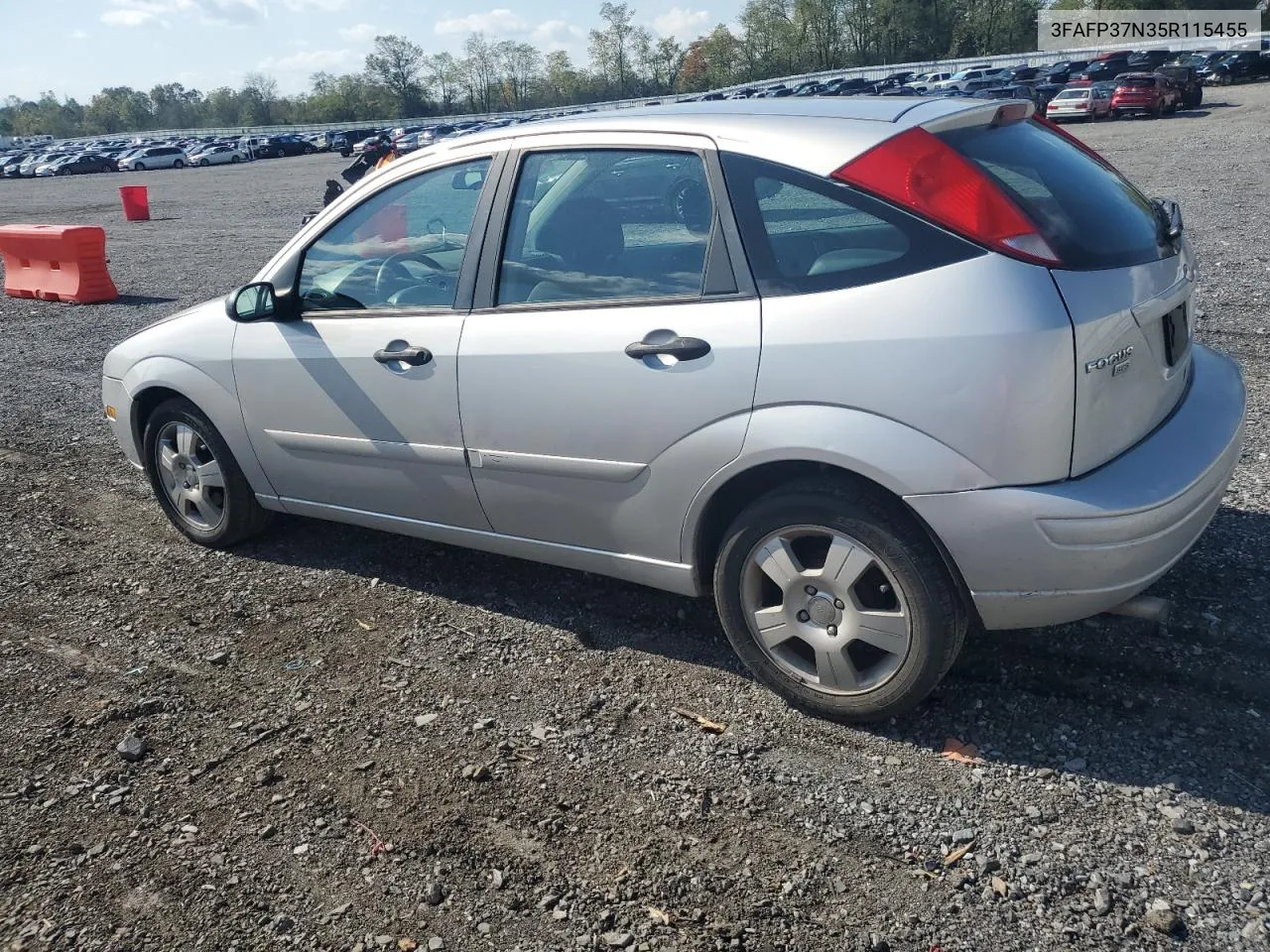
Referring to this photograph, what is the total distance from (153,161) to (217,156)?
10.9 ft

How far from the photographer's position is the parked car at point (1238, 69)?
138 feet

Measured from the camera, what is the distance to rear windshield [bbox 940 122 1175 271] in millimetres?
3008

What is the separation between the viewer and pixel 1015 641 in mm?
3697

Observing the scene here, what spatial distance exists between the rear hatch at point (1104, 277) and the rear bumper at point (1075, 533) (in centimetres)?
9

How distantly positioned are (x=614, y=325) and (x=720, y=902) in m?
1.78

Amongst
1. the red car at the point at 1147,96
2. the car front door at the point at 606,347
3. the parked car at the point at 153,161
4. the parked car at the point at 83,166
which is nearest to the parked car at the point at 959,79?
the red car at the point at 1147,96

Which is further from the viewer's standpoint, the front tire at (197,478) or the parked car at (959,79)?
the parked car at (959,79)

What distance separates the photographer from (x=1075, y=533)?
9.29 feet

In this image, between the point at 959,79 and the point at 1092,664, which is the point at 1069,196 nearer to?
the point at 1092,664

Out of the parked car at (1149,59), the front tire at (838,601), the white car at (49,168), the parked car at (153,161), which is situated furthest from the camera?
the parked car at (153,161)

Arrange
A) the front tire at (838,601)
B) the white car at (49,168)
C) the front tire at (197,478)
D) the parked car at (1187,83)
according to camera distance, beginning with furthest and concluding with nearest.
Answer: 1. the white car at (49,168)
2. the parked car at (1187,83)
3. the front tire at (197,478)
4. the front tire at (838,601)

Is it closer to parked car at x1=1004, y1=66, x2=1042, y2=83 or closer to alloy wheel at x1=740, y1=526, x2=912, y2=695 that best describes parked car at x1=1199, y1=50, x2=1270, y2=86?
parked car at x1=1004, y1=66, x2=1042, y2=83

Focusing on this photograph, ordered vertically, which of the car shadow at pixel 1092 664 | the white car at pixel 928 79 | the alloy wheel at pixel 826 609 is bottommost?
the car shadow at pixel 1092 664

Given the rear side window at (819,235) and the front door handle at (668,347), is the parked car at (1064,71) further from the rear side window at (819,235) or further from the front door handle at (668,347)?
the front door handle at (668,347)
